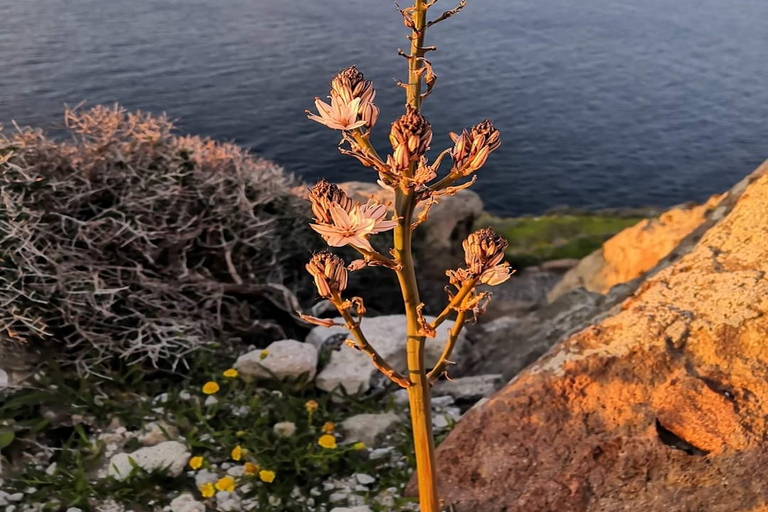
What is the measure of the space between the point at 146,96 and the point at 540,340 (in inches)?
591

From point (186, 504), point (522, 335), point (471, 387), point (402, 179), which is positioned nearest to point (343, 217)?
point (402, 179)

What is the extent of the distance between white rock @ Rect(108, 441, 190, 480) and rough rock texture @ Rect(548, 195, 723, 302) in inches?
223

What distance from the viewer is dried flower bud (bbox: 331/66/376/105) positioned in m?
2.16

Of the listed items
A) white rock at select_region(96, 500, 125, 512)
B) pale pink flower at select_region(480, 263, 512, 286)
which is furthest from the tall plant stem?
white rock at select_region(96, 500, 125, 512)

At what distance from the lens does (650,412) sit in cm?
390

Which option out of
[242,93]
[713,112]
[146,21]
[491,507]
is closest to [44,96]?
[491,507]

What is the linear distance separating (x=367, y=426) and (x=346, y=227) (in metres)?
3.77

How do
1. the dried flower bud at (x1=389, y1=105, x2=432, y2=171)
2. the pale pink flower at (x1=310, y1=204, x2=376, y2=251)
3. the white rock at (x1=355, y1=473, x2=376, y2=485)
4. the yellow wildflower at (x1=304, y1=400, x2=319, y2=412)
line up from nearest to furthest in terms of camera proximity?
the dried flower bud at (x1=389, y1=105, x2=432, y2=171) → the pale pink flower at (x1=310, y1=204, x2=376, y2=251) → the white rock at (x1=355, y1=473, x2=376, y2=485) → the yellow wildflower at (x1=304, y1=400, x2=319, y2=412)

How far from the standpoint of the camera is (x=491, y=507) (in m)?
3.99

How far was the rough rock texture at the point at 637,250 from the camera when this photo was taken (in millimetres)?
8844

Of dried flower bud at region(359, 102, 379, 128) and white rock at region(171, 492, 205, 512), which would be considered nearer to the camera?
dried flower bud at region(359, 102, 379, 128)

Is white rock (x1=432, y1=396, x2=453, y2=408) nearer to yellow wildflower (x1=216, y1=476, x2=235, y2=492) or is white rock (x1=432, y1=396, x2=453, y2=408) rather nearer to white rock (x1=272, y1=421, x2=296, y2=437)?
white rock (x1=272, y1=421, x2=296, y2=437)

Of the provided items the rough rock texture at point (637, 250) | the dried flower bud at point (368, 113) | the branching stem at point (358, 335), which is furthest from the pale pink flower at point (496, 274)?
the rough rock texture at point (637, 250)

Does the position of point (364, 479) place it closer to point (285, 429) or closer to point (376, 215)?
point (285, 429)
